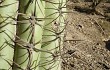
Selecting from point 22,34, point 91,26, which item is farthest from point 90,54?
point 22,34

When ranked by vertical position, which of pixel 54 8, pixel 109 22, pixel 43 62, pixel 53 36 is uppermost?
pixel 54 8

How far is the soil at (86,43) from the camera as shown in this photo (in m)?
2.61

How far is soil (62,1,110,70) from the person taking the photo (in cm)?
261

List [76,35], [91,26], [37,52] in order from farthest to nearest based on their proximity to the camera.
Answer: [91,26] < [76,35] < [37,52]

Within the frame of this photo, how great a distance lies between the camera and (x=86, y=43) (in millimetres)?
3002

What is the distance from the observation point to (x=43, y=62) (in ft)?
4.87

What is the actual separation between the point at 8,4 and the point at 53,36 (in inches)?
11.1

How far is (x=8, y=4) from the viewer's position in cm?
126

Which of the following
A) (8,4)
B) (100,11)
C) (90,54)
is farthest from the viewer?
(100,11)

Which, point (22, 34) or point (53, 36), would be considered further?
point (53, 36)

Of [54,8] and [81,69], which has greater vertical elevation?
[54,8]

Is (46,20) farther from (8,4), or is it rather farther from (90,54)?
(90,54)

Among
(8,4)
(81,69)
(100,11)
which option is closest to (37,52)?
(8,4)

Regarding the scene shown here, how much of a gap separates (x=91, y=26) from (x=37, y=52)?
2.13m
